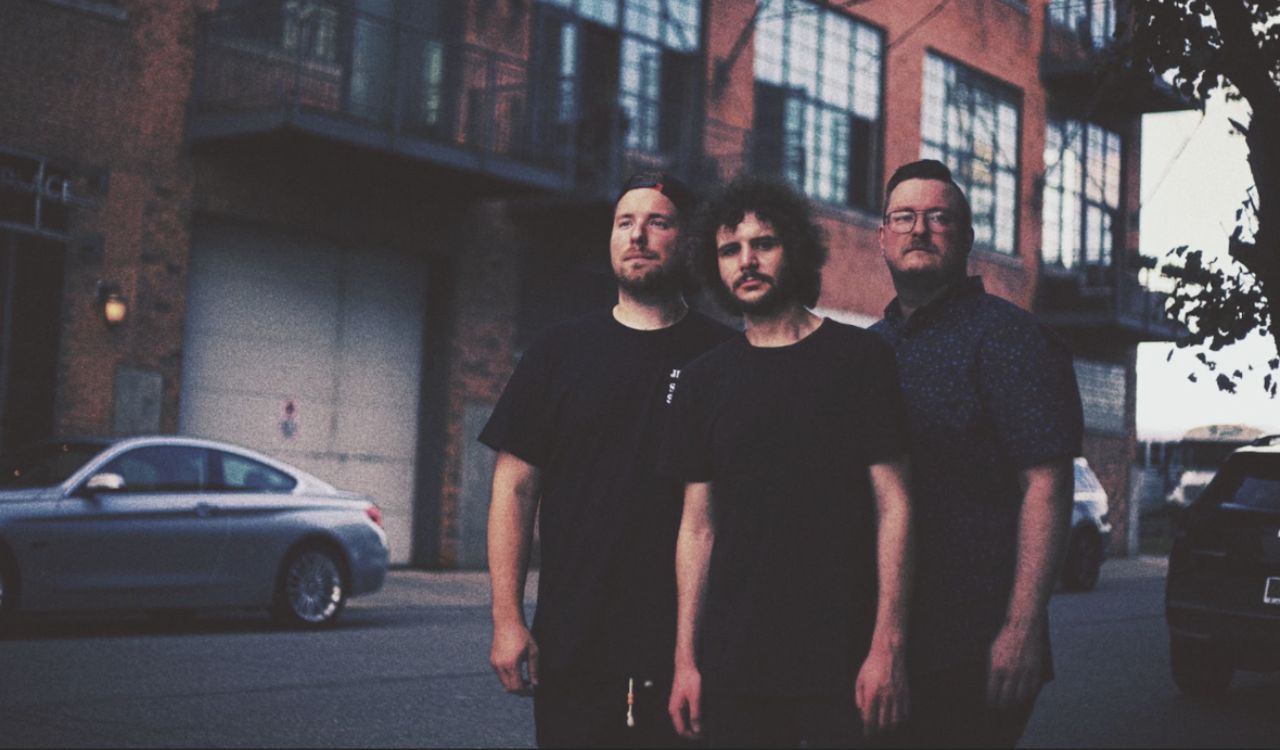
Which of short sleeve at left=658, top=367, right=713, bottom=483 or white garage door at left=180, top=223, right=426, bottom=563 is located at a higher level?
white garage door at left=180, top=223, right=426, bottom=563

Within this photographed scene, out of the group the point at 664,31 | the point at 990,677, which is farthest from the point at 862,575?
the point at 664,31

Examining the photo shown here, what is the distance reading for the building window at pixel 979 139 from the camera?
97.3ft

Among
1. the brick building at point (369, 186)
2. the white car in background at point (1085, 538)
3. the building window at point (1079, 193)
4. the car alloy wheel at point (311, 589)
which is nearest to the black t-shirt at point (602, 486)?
the brick building at point (369, 186)

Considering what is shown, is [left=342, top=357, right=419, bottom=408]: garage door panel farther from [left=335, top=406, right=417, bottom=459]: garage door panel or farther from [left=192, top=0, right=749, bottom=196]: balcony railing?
[left=192, top=0, right=749, bottom=196]: balcony railing

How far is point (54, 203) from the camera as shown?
1672 centimetres

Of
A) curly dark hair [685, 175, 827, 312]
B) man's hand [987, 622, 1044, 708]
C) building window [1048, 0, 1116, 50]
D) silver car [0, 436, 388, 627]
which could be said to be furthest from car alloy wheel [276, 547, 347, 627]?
building window [1048, 0, 1116, 50]

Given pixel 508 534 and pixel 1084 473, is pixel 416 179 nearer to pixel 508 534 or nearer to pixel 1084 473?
pixel 1084 473

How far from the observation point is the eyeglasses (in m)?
3.84

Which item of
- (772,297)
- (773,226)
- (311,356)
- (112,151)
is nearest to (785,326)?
(772,297)

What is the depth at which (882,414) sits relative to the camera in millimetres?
3537

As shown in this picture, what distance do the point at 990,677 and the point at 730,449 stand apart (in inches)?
27.8

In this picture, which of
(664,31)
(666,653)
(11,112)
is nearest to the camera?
A: (666,653)

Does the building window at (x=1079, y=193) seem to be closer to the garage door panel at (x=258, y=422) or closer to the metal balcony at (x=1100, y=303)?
the metal balcony at (x=1100, y=303)

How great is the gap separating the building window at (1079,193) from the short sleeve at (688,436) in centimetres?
3004
